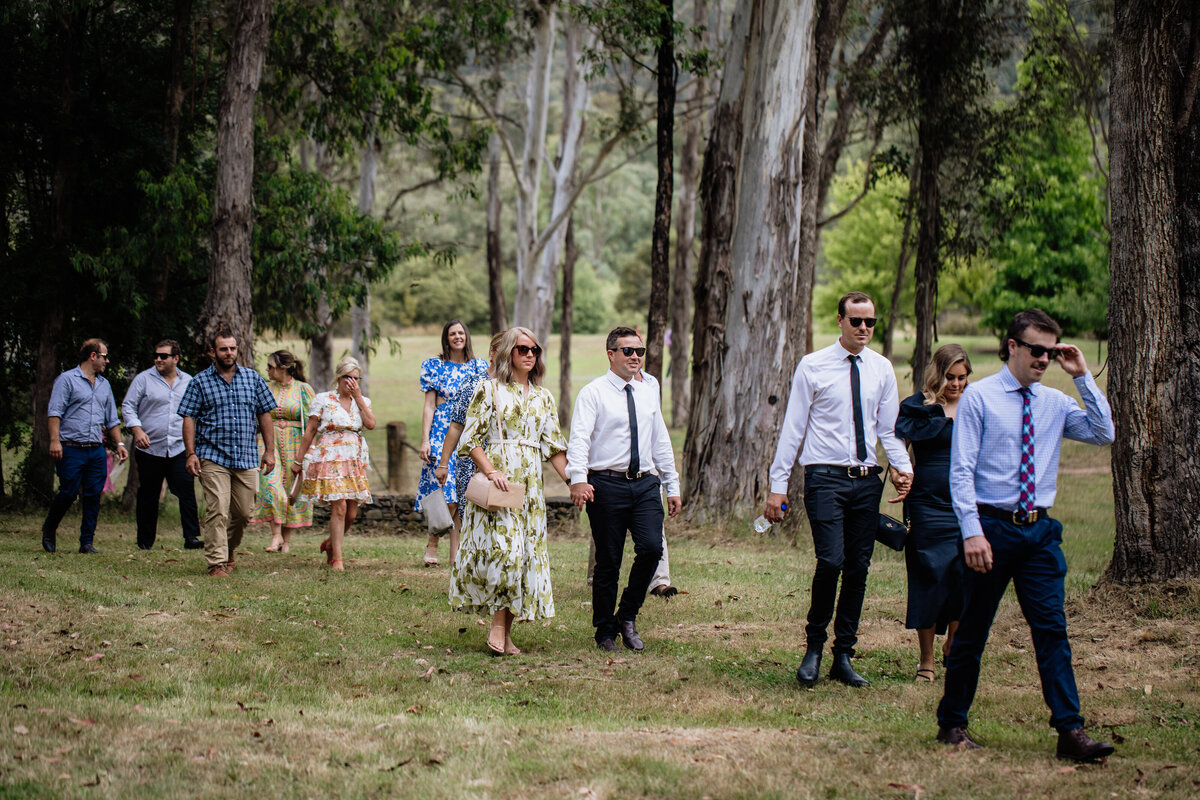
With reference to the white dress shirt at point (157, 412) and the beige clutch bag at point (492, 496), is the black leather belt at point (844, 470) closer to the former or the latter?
the beige clutch bag at point (492, 496)

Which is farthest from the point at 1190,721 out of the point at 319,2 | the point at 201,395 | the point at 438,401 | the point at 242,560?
the point at 319,2

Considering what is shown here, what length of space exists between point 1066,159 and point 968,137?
67.8 feet

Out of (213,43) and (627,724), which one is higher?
(213,43)

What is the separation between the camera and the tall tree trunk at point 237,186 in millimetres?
14531

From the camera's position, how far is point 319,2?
20.7m

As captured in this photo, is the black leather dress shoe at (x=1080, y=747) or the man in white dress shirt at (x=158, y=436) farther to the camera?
the man in white dress shirt at (x=158, y=436)

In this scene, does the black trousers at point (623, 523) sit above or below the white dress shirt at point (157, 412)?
below

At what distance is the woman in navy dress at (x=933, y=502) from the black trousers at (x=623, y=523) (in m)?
1.60

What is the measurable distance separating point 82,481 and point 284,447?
208cm

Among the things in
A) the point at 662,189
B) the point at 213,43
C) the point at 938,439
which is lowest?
the point at 938,439

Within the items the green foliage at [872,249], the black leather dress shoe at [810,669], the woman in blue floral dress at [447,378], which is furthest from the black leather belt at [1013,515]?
the green foliage at [872,249]

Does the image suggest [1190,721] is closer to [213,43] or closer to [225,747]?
[225,747]

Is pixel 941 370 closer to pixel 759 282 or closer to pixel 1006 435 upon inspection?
pixel 1006 435

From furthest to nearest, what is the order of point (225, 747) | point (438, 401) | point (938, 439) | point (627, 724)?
point (438, 401) < point (938, 439) < point (627, 724) < point (225, 747)
